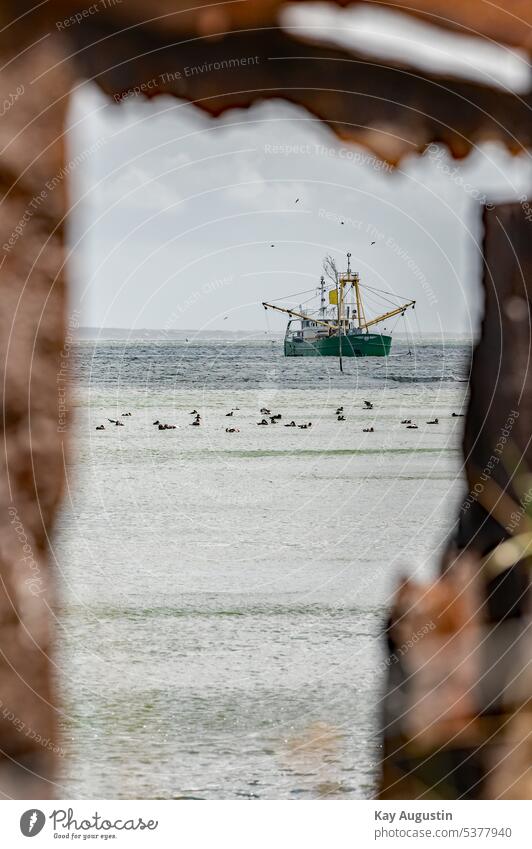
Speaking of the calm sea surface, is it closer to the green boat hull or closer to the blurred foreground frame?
the blurred foreground frame

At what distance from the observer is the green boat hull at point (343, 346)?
858 centimetres

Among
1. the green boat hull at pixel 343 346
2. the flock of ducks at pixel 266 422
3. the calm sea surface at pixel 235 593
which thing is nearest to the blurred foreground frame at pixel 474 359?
the calm sea surface at pixel 235 593

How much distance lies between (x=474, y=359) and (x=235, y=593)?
6.43 ft

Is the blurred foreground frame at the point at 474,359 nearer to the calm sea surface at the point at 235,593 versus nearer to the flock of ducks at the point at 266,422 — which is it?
the calm sea surface at the point at 235,593

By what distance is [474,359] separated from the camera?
65 centimetres

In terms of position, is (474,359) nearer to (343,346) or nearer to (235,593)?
(235,593)

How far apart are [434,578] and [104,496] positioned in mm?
4138

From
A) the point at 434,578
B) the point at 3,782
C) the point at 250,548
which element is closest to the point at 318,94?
the point at 434,578

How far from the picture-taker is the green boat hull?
8.58 m

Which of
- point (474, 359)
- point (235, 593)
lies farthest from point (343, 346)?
point (474, 359)

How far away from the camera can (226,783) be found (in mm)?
1138

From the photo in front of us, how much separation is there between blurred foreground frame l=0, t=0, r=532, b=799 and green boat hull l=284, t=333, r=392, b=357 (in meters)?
6.20

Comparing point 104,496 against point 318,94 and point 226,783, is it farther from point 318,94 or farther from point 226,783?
point 318,94

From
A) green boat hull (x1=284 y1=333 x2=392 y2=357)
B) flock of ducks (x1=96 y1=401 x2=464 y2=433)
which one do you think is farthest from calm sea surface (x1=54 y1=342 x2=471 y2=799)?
green boat hull (x1=284 y1=333 x2=392 y2=357)
